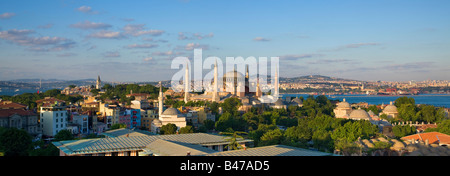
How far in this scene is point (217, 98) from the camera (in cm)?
4678

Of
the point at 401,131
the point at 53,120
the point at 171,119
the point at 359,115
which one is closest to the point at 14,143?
the point at 53,120

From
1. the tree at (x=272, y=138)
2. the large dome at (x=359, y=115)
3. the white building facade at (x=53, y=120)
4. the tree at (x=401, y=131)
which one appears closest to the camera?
the tree at (x=272, y=138)

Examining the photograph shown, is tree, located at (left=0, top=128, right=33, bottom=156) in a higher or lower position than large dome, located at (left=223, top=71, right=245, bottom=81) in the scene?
lower

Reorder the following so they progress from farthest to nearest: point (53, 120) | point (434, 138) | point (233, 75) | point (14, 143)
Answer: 1. point (233, 75)
2. point (53, 120)
3. point (434, 138)
4. point (14, 143)

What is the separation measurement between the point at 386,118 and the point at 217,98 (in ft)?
59.2

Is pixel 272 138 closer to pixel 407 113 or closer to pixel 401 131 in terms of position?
pixel 401 131

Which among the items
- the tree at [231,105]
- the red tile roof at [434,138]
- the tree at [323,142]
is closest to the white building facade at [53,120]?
the tree at [323,142]

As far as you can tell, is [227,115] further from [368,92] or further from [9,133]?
[368,92]

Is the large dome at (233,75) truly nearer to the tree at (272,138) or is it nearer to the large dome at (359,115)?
the large dome at (359,115)

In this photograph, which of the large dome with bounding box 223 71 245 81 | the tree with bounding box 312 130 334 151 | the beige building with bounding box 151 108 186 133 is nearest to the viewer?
the tree with bounding box 312 130 334 151

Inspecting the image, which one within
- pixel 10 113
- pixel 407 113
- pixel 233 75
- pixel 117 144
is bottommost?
pixel 407 113

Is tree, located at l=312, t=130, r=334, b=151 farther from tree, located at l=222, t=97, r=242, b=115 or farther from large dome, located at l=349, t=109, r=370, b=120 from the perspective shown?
tree, located at l=222, t=97, r=242, b=115

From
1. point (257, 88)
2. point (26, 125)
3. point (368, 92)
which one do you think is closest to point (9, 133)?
point (26, 125)

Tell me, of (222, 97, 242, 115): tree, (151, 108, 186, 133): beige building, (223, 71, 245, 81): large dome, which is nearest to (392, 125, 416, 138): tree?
(151, 108, 186, 133): beige building
